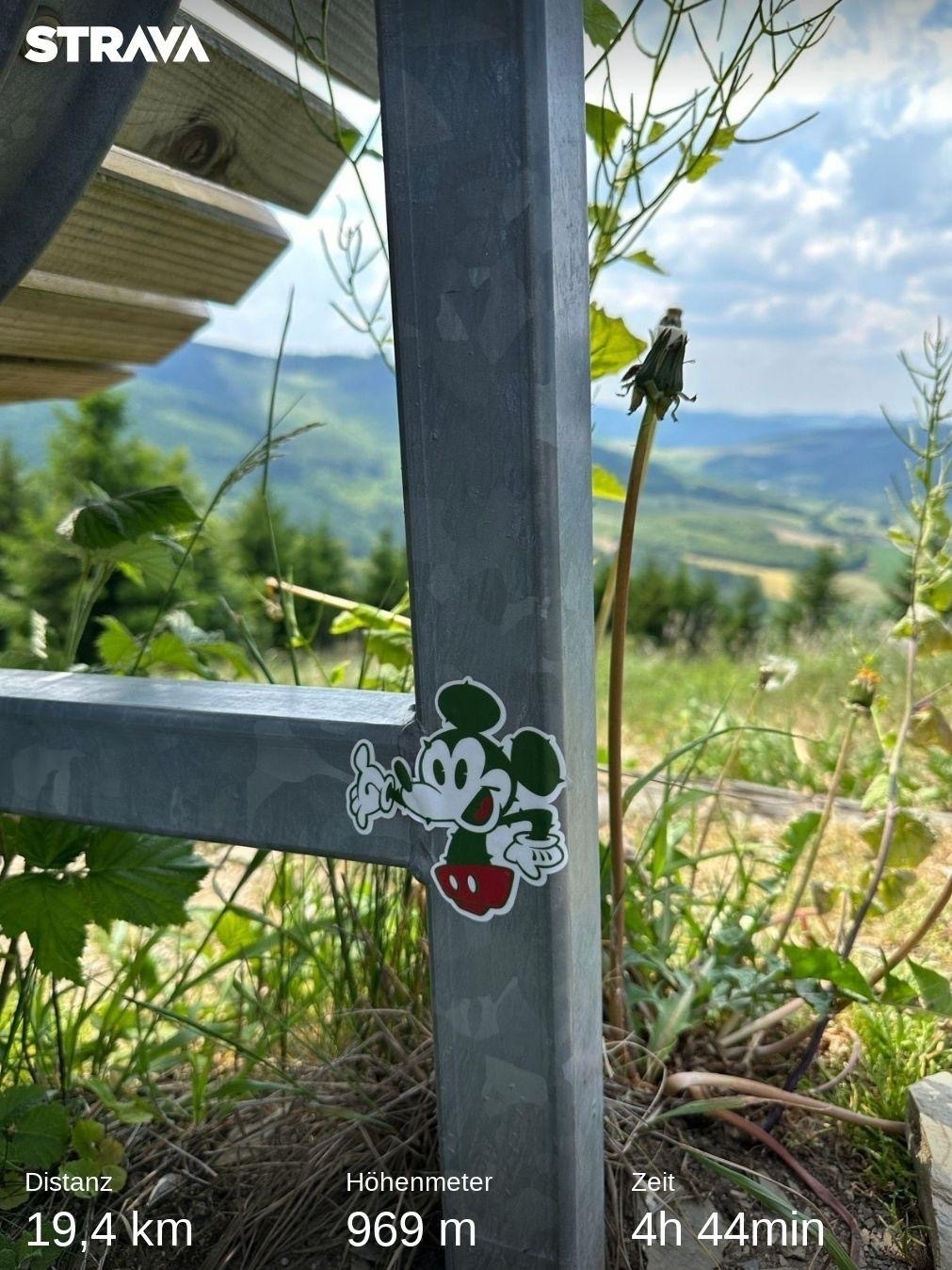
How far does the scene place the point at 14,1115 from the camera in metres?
1.41

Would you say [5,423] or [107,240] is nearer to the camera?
[107,240]

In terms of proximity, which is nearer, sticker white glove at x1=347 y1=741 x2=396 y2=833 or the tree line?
sticker white glove at x1=347 y1=741 x2=396 y2=833

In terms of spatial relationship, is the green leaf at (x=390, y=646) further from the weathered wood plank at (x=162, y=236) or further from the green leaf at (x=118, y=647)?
the weathered wood plank at (x=162, y=236)

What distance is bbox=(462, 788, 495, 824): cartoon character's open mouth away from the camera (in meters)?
0.97

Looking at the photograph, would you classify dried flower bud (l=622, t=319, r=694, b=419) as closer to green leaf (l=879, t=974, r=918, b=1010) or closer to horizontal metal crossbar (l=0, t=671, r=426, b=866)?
horizontal metal crossbar (l=0, t=671, r=426, b=866)

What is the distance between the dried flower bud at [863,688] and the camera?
5.15ft

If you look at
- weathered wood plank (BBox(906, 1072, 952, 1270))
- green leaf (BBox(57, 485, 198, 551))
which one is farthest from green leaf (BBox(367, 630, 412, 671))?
weathered wood plank (BBox(906, 1072, 952, 1270))

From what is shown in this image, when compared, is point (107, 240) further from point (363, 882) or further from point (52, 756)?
point (363, 882)

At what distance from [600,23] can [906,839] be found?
1.19 meters

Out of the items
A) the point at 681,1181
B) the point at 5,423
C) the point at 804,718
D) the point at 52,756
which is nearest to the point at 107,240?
the point at 52,756

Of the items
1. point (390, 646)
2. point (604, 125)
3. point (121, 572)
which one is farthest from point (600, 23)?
point (121, 572)

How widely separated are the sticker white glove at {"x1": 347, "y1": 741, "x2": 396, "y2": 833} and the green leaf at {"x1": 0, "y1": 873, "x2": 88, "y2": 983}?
0.45 meters

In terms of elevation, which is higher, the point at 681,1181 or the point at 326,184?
the point at 326,184

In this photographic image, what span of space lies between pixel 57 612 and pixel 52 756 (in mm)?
9036
